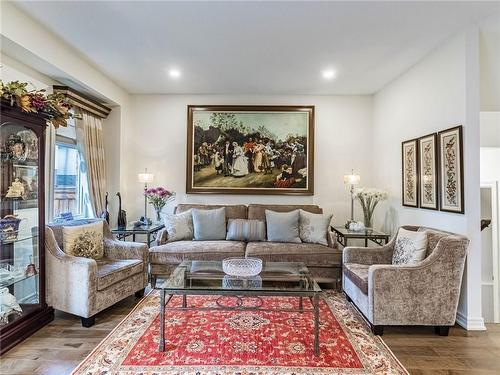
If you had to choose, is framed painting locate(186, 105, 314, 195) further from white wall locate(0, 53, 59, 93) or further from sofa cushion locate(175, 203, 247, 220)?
white wall locate(0, 53, 59, 93)

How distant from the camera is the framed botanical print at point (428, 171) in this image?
3.23 m

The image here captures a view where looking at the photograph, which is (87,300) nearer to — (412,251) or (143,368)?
(143,368)

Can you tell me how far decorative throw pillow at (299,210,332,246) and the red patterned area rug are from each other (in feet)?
3.45

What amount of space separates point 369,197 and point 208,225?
2312mm

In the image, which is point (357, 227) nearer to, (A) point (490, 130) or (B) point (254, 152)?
(B) point (254, 152)

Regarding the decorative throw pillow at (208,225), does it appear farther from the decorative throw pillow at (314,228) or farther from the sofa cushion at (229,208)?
the decorative throw pillow at (314,228)

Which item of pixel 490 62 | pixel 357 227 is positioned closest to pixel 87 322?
pixel 357 227

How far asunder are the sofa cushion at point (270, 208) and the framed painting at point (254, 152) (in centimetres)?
33

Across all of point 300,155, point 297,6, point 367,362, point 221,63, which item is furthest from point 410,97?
point 367,362

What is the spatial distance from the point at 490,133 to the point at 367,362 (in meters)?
3.42

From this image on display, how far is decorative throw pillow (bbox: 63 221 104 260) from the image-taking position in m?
3.12

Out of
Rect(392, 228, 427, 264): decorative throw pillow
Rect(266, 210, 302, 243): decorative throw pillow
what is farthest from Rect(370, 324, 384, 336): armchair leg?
Rect(266, 210, 302, 243): decorative throw pillow

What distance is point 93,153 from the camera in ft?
13.9

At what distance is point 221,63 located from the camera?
3672 millimetres
